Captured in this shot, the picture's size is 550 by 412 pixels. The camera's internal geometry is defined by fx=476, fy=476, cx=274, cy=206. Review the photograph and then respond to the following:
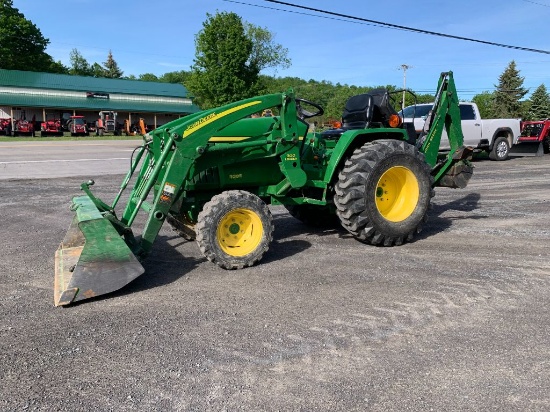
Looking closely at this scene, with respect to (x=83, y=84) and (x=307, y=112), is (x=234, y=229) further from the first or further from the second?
(x=83, y=84)

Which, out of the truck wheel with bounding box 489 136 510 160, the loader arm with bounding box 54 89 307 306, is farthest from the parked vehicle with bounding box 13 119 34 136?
the loader arm with bounding box 54 89 307 306

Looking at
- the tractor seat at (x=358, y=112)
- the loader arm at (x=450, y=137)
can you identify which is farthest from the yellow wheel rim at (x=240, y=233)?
the loader arm at (x=450, y=137)

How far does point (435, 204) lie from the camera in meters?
9.09

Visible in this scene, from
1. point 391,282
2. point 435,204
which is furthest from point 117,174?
point 391,282

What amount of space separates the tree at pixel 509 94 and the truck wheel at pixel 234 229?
64.9 metres

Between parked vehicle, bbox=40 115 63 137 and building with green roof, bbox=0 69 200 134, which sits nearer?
parked vehicle, bbox=40 115 63 137

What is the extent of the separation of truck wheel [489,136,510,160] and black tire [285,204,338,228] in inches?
504

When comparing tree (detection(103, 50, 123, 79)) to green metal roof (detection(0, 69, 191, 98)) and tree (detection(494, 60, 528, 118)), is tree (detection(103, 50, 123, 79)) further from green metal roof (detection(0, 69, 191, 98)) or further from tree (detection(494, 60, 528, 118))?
tree (detection(494, 60, 528, 118))

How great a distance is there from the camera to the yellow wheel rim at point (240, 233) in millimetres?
5016

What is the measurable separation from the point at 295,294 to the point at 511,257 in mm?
2762

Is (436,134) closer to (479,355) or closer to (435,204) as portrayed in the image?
(435,204)

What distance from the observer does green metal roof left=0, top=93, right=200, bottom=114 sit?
155 feet

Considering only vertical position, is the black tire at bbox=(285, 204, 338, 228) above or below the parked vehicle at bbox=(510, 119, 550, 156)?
below

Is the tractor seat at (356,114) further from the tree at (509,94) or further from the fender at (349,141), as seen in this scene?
the tree at (509,94)
